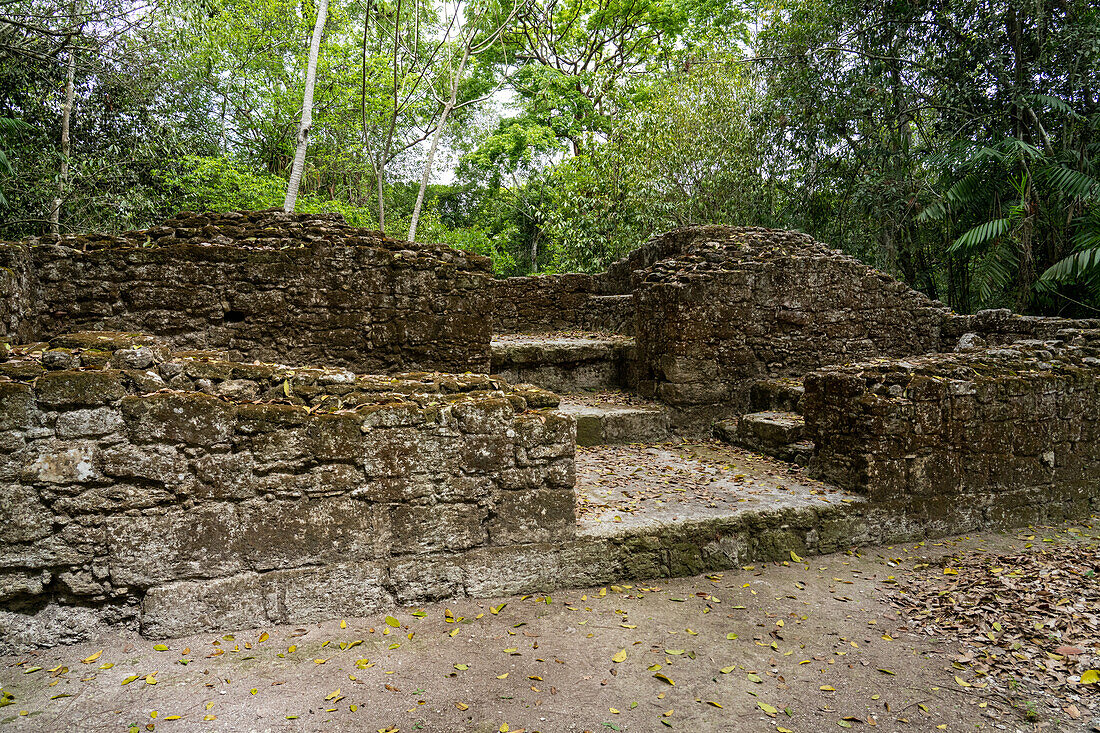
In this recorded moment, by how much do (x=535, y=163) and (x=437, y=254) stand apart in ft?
48.8

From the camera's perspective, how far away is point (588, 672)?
287cm

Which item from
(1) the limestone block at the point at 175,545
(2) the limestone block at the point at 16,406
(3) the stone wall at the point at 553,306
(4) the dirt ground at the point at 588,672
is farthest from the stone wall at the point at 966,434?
(3) the stone wall at the point at 553,306

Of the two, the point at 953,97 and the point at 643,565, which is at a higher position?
the point at 953,97

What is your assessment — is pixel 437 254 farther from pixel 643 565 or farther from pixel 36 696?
pixel 36 696

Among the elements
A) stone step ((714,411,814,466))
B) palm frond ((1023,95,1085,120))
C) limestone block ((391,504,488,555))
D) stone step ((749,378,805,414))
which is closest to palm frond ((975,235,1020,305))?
palm frond ((1023,95,1085,120))

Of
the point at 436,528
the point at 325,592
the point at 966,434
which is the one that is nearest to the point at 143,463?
the point at 325,592

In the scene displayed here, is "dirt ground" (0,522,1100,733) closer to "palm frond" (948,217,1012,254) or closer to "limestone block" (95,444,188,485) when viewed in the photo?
"limestone block" (95,444,188,485)

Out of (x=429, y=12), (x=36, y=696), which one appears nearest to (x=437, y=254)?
(x=36, y=696)

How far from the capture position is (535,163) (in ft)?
65.5

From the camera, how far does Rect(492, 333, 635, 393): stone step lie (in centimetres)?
812

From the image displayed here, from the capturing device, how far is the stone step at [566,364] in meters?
8.12

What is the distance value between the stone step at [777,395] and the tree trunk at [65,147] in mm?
11733

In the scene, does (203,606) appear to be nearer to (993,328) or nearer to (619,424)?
(619,424)

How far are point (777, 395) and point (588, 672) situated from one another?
16.8ft
